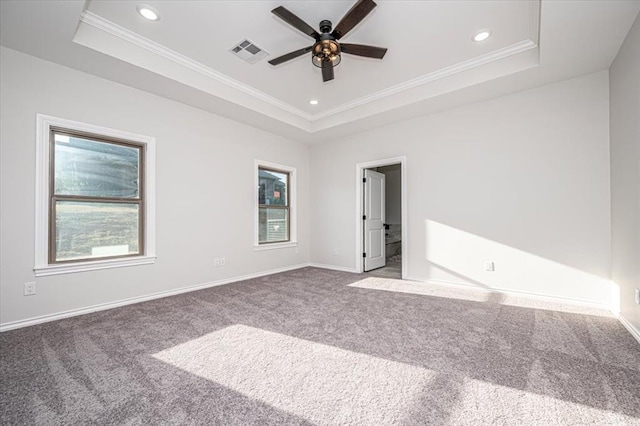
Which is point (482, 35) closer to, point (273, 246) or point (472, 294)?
point (472, 294)

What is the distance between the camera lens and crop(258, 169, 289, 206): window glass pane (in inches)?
211

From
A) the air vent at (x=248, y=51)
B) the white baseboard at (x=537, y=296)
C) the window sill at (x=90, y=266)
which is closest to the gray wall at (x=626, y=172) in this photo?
the white baseboard at (x=537, y=296)

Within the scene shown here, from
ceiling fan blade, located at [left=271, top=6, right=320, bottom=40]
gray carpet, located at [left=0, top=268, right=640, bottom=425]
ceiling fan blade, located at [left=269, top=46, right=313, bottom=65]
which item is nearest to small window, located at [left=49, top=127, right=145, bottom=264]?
gray carpet, located at [left=0, top=268, right=640, bottom=425]

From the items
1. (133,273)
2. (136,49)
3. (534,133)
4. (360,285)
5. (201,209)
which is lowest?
(360,285)

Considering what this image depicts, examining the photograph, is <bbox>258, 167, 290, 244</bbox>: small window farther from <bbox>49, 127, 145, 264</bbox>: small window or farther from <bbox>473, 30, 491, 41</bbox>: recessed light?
<bbox>473, 30, 491, 41</bbox>: recessed light

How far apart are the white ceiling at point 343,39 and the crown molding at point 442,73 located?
0.01 metres

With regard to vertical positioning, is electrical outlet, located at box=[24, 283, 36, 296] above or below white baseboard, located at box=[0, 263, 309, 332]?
above

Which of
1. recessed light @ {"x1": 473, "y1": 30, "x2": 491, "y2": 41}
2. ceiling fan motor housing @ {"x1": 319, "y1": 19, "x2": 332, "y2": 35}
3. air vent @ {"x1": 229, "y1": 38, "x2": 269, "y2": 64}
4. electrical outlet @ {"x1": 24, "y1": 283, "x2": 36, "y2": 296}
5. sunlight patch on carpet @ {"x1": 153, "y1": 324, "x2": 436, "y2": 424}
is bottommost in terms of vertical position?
sunlight patch on carpet @ {"x1": 153, "y1": 324, "x2": 436, "y2": 424}

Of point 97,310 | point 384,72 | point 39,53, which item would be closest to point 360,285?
point 384,72

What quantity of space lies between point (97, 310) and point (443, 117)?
542 cm

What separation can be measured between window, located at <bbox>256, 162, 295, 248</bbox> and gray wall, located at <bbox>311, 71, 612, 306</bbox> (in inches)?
78.4

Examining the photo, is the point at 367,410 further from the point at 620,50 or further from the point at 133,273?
the point at 620,50

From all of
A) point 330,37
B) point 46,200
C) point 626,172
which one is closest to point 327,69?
point 330,37

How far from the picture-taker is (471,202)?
13.5 feet
